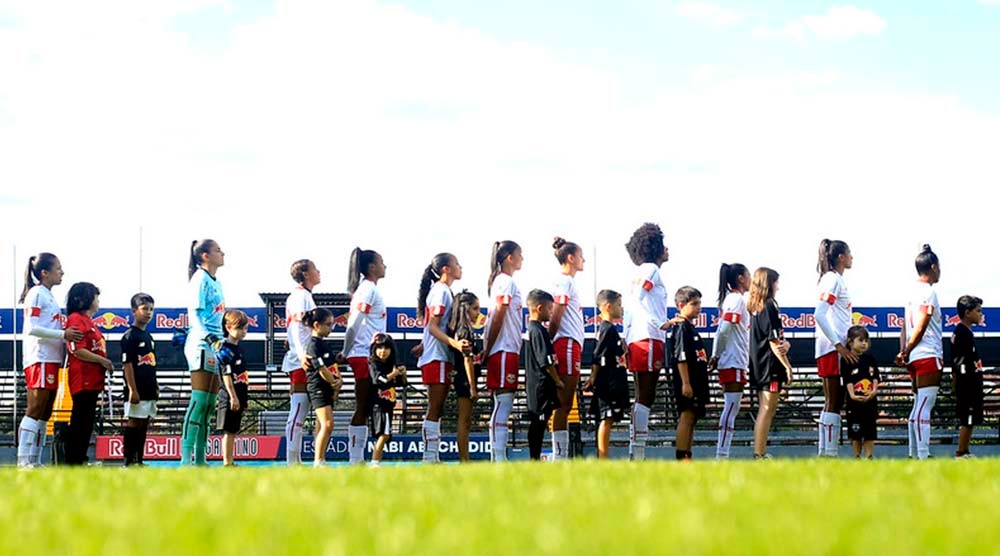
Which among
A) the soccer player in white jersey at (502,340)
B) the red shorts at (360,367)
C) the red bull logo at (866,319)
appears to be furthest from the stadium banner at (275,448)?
the red bull logo at (866,319)

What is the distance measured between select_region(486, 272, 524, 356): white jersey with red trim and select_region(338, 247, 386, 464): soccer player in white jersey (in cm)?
109

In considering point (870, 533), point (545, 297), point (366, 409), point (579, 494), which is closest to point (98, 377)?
point (366, 409)

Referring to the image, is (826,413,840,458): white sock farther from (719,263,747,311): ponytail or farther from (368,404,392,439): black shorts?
(368,404,392,439): black shorts

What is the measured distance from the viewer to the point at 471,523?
420 centimetres

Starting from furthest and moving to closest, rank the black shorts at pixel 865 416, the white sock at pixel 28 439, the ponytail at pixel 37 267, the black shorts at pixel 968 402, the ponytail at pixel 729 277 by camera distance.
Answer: the black shorts at pixel 865 416
the black shorts at pixel 968 402
the ponytail at pixel 729 277
the ponytail at pixel 37 267
the white sock at pixel 28 439

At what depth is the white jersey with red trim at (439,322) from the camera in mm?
11562

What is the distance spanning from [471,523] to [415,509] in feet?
2.07

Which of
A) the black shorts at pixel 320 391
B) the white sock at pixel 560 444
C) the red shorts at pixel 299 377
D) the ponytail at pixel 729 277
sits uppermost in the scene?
the ponytail at pixel 729 277

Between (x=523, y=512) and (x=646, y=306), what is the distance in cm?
708

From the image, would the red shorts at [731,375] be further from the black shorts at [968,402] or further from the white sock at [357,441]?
the white sock at [357,441]

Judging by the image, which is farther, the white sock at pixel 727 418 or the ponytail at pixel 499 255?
the white sock at pixel 727 418

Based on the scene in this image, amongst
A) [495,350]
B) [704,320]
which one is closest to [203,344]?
[495,350]

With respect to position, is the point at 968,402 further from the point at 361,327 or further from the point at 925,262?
the point at 361,327

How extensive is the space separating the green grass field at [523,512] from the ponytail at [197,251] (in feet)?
15.7
